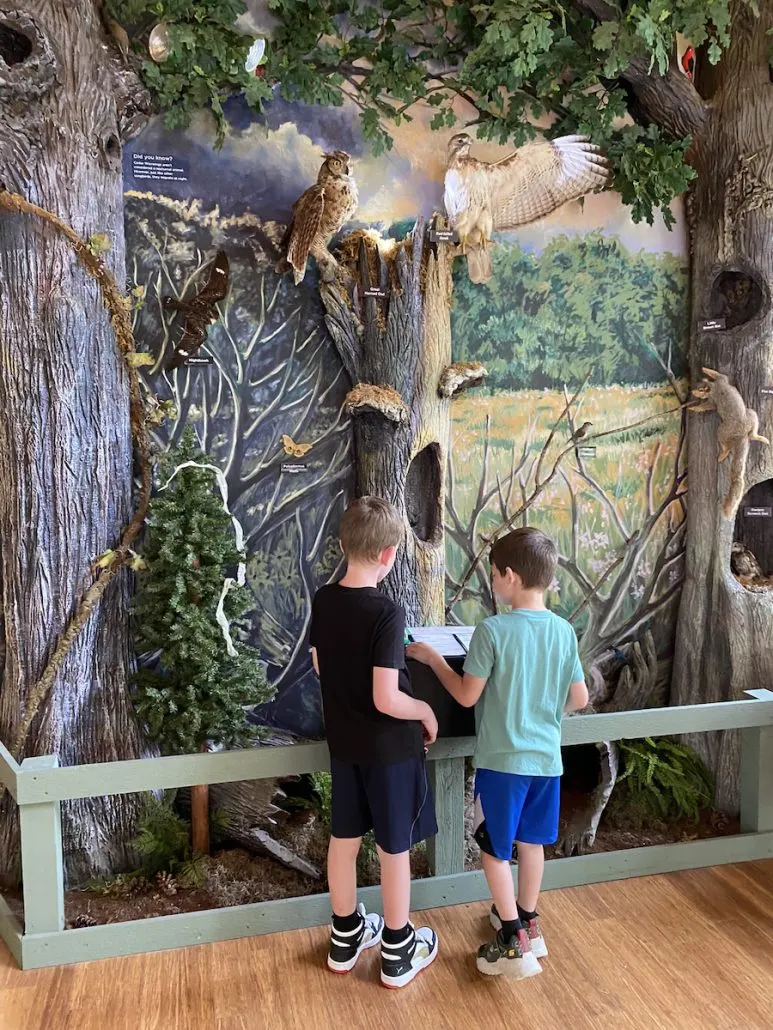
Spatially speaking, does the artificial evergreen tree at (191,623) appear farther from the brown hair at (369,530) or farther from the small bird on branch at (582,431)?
the small bird on branch at (582,431)

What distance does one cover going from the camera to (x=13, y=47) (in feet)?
8.75

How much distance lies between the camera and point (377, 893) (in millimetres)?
2482

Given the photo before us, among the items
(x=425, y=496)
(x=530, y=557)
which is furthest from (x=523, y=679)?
(x=425, y=496)

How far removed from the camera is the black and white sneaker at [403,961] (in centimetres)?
214

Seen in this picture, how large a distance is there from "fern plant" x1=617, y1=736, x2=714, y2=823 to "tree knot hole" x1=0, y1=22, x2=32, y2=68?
3330mm

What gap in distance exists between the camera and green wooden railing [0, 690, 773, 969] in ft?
7.34

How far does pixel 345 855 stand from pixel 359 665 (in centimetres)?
55

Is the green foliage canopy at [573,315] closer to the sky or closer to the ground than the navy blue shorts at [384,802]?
closer to the sky

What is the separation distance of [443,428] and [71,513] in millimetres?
1408

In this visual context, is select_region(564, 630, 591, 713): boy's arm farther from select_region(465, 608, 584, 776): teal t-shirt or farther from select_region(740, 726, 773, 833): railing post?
select_region(740, 726, 773, 833): railing post

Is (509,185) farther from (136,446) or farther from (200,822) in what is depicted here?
(200,822)

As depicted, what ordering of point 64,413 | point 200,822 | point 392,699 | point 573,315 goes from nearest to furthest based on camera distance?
point 392,699 → point 64,413 → point 200,822 → point 573,315

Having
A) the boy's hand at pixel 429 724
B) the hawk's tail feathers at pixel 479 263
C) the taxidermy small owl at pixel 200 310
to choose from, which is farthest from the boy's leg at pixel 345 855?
the hawk's tail feathers at pixel 479 263

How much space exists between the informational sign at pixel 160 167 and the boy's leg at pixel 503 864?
225 cm
